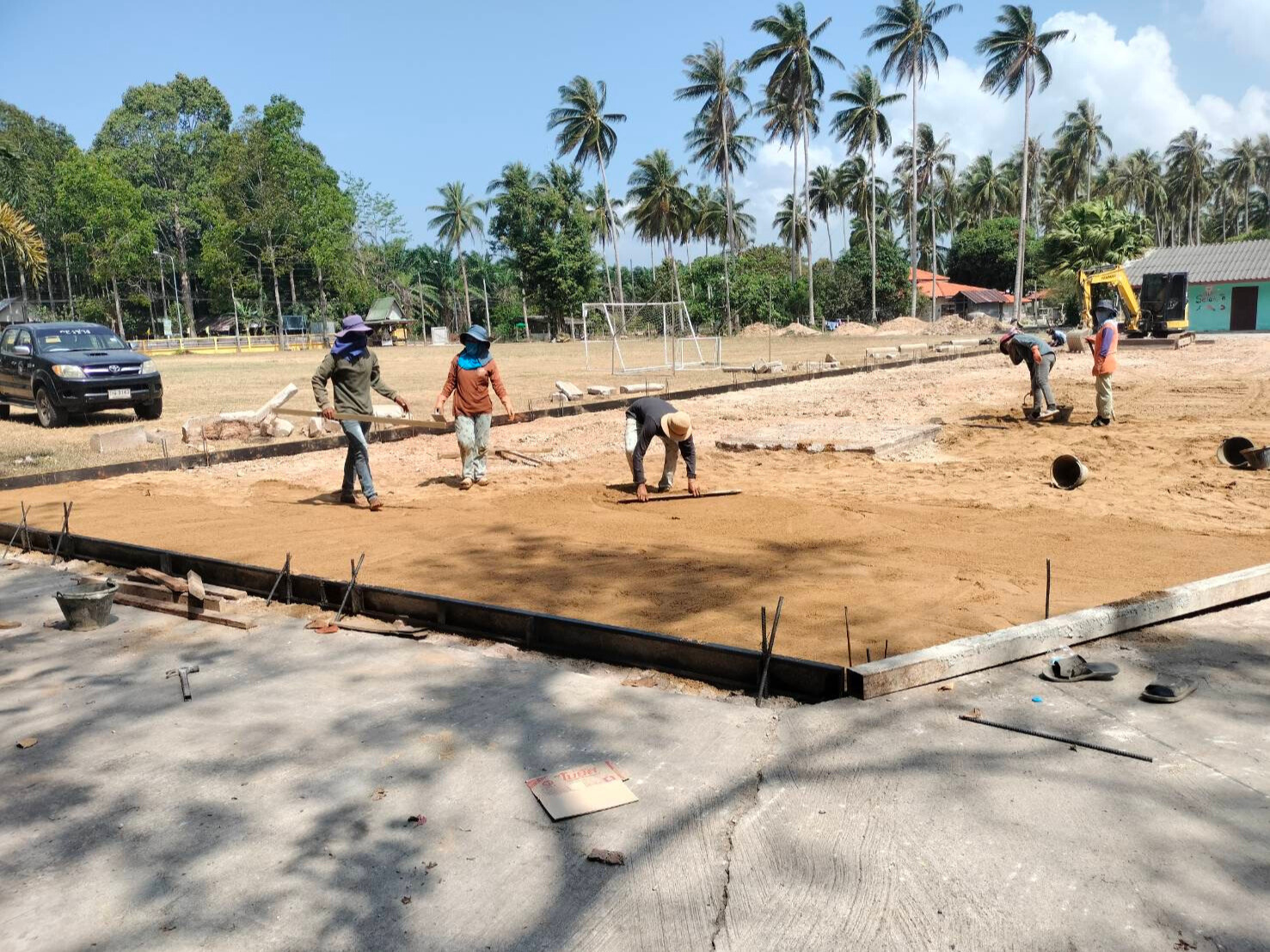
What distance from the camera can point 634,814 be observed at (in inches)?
116

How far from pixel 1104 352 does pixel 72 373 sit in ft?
45.6

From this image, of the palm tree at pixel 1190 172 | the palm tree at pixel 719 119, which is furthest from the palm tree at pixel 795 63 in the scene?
the palm tree at pixel 1190 172

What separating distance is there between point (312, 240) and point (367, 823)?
53152 millimetres

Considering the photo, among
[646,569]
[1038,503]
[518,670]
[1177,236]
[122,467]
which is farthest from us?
[1177,236]

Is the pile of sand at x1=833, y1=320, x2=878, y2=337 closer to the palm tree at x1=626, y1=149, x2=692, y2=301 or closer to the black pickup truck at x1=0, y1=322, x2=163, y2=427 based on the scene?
the palm tree at x1=626, y1=149, x2=692, y2=301

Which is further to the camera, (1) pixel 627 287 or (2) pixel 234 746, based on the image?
(1) pixel 627 287

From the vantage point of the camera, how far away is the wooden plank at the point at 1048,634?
3779 mm

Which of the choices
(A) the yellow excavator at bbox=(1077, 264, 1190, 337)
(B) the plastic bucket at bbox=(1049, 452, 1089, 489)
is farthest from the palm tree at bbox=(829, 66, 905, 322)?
(B) the plastic bucket at bbox=(1049, 452, 1089, 489)

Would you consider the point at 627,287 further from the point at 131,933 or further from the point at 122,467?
the point at 131,933

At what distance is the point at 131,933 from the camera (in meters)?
2.40

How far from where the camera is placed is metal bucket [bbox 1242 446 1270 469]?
8.45 metres

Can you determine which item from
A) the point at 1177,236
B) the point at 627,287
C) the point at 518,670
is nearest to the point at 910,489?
the point at 518,670

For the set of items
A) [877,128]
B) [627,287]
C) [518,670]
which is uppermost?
[877,128]

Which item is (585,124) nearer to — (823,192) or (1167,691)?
(823,192)
